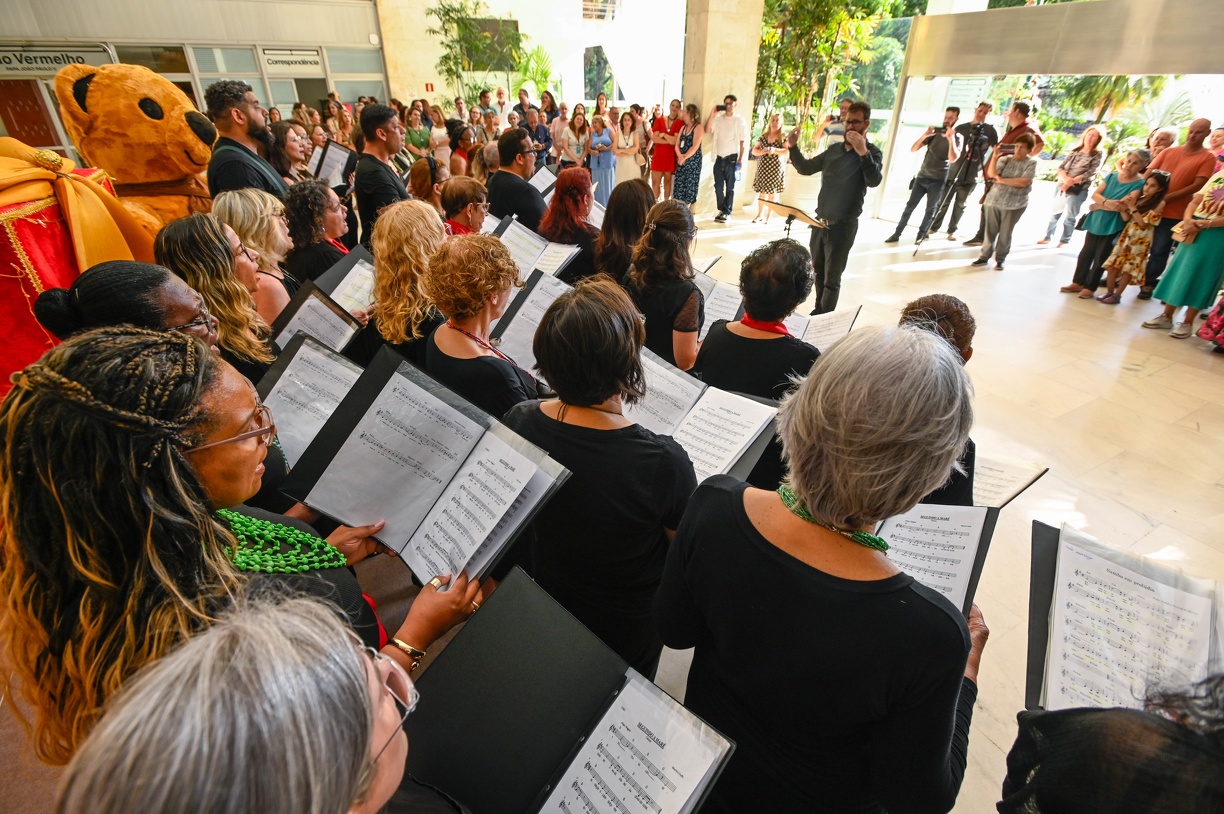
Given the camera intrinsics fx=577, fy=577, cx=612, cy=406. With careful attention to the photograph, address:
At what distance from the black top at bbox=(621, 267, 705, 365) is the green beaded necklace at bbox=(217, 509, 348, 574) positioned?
A: 1.86 metres

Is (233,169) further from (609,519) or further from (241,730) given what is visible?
(241,730)

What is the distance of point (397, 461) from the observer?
1473 millimetres

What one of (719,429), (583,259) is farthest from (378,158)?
(719,429)

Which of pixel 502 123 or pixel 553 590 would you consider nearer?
pixel 553 590

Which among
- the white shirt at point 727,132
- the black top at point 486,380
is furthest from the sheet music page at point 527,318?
the white shirt at point 727,132

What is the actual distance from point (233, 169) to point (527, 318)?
2365mm

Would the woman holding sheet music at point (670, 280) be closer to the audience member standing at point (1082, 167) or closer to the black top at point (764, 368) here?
the black top at point (764, 368)

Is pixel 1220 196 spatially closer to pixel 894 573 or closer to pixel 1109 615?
pixel 1109 615

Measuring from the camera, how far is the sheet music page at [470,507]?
126cm

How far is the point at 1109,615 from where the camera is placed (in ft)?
3.61

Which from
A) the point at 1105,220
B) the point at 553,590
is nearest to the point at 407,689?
the point at 553,590

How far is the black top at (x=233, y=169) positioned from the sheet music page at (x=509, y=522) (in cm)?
337

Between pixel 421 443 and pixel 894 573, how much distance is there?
1078mm

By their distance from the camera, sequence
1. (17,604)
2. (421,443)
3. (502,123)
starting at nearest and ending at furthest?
(17,604)
(421,443)
(502,123)
